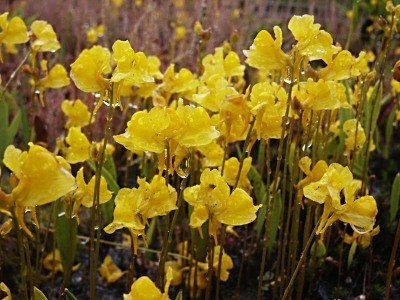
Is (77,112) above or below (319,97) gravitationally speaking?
below

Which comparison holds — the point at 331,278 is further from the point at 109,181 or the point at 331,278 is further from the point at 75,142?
the point at 75,142

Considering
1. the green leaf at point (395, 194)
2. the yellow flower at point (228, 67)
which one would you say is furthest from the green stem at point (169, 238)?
the green leaf at point (395, 194)

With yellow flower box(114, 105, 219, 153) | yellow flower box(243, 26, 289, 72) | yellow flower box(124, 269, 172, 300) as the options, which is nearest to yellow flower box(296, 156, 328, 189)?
yellow flower box(243, 26, 289, 72)

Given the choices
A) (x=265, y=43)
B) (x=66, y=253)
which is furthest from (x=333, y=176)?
(x=66, y=253)

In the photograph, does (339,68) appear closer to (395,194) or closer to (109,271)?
(395,194)

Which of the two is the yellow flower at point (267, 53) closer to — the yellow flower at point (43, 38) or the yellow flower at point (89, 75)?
the yellow flower at point (89, 75)

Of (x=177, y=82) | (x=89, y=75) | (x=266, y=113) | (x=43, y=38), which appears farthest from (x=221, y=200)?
(x=43, y=38)

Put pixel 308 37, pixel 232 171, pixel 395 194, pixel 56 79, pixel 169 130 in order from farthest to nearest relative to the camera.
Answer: pixel 395 194, pixel 56 79, pixel 232 171, pixel 308 37, pixel 169 130
